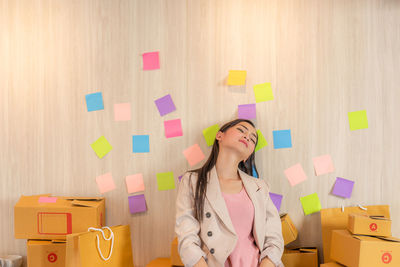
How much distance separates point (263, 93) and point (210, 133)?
0.38 m

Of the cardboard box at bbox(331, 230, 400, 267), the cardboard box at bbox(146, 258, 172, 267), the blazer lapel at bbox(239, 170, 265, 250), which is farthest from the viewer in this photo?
the cardboard box at bbox(146, 258, 172, 267)

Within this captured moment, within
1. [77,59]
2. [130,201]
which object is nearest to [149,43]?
[77,59]

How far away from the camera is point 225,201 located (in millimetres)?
1740

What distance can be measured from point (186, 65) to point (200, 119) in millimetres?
326

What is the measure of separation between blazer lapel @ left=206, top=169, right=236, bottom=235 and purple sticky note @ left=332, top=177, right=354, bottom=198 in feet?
2.33

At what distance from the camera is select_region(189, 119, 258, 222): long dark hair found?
5.68 feet

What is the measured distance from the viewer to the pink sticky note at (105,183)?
6.97 ft

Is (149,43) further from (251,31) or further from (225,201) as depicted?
(225,201)

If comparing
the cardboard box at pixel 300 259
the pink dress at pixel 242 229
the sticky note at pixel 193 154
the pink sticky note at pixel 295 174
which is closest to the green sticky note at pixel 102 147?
the sticky note at pixel 193 154

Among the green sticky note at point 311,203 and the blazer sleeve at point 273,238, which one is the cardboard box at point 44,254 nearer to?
the blazer sleeve at point 273,238

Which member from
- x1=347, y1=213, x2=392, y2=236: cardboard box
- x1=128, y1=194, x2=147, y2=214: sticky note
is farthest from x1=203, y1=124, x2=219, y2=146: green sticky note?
x1=347, y1=213, x2=392, y2=236: cardboard box

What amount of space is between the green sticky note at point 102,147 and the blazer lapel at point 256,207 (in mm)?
820

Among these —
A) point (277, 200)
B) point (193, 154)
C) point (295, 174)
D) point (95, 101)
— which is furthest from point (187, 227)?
point (95, 101)

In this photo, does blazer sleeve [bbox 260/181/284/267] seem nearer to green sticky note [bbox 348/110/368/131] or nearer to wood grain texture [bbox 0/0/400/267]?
wood grain texture [bbox 0/0/400/267]
